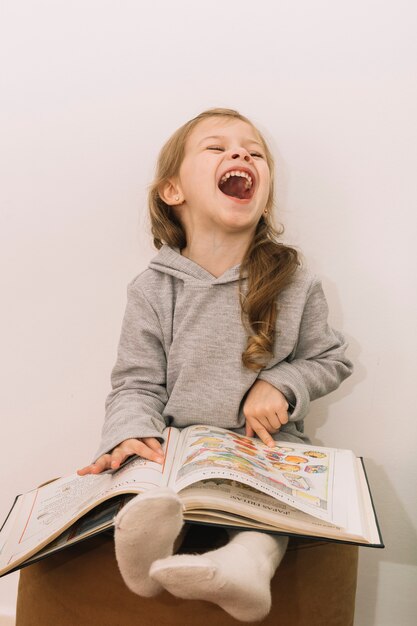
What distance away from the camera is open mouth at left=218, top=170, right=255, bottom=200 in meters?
1.03

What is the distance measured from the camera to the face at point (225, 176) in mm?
1011

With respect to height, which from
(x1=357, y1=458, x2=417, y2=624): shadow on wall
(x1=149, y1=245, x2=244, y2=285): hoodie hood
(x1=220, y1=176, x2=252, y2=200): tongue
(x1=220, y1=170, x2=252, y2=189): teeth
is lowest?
(x1=357, y1=458, x2=417, y2=624): shadow on wall

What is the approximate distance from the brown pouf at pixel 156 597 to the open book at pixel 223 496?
0.05m

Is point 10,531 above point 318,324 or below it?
below

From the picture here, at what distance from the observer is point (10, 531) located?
0.81m

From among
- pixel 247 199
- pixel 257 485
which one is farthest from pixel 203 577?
pixel 247 199

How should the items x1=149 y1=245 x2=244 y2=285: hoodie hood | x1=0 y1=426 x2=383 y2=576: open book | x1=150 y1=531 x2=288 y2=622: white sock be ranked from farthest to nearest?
x1=149 y1=245 x2=244 y2=285: hoodie hood < x1=0 y1=426 x2=383 y2=576: open book < x1=150 y1=531 x2=288 y2=622: white sock

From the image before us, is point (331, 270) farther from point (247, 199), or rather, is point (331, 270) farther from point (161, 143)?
point (161, 143)

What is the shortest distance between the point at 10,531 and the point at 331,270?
0.70 meters

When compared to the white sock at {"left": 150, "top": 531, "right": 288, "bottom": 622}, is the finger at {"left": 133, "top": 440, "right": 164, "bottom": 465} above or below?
below

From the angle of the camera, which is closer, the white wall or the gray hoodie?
the gray hoodie

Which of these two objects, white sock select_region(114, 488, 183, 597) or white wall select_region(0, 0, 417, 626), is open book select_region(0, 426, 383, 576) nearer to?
white sock select_region(114, 488, 183, 597)

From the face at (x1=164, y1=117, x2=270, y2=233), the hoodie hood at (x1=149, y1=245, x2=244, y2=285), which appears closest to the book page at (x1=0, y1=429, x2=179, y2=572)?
the hoodie hood at (x1=149, y1=245, x2=244, y2=285)

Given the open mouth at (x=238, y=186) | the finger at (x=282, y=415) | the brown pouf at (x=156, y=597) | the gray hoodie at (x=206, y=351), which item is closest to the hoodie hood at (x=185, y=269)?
the gray hoodie at (x=206, y=351)
